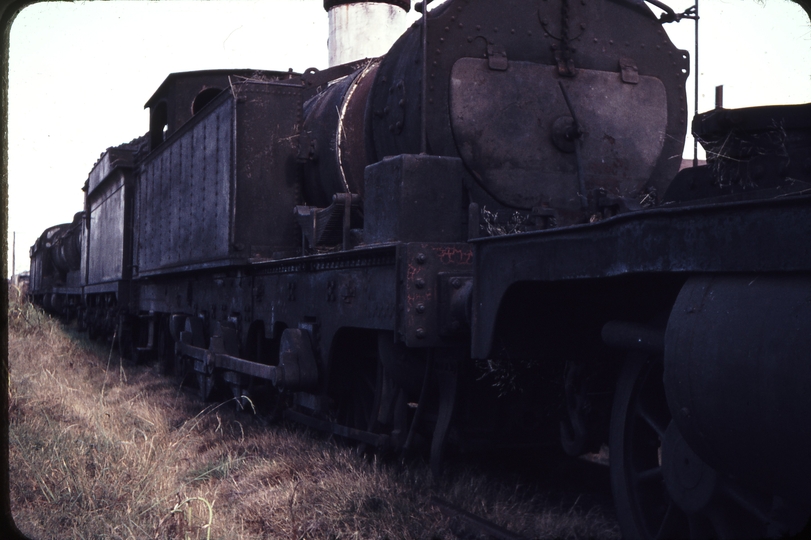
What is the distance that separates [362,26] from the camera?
1545cm

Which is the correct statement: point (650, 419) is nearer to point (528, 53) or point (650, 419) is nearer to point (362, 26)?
point (528, 53)

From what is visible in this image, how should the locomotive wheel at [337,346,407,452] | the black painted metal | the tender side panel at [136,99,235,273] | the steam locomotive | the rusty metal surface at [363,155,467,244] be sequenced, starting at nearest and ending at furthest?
the black painted metal < the steam locomotive < the rusty metal surface at [363,155,467,244] < the locomotive wheel at [337,346,407,452] < the tender side panel at [136,99,235,273]

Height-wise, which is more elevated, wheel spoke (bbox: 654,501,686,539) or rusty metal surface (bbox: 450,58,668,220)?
rusty metal surface (bbox: 450,58,668,220)

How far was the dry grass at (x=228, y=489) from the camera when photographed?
352cm

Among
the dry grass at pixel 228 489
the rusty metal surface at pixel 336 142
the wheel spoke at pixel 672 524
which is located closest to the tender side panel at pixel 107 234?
the dry grass at pixel 228 489

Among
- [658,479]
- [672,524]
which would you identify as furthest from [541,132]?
[672,524]

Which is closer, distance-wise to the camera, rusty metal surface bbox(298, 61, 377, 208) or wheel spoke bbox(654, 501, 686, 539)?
wheel spoke bbox(654, 501, 686, 539)

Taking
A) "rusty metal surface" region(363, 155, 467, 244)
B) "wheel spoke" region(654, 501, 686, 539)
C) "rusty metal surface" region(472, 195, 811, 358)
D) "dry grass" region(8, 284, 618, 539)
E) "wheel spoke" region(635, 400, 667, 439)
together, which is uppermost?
"rusty metal surface" region(363, 155, 467, 244)

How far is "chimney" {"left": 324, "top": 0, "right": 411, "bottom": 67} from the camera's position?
15.2 m

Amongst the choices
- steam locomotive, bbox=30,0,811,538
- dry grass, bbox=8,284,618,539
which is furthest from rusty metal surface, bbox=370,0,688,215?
dry grass, bbox=8,284,618,539

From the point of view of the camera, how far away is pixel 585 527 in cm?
347

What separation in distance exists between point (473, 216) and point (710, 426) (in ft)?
6.18

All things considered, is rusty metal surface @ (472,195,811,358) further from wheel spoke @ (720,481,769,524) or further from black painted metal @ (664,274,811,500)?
wheel spoke @ (720,481,769,524)

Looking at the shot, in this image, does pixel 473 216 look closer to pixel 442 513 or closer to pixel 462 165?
pixel 462 165
